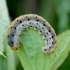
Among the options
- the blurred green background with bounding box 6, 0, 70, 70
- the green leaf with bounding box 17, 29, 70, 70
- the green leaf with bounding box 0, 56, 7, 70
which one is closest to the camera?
the green leaf with bounding box 17, 29, 70, 70

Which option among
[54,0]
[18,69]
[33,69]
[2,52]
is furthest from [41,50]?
[54,0]

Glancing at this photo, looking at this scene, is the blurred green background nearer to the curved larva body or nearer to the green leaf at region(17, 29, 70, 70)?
the curved larva body

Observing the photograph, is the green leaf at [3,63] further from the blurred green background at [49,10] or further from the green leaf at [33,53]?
the blurred green background at [49,10]

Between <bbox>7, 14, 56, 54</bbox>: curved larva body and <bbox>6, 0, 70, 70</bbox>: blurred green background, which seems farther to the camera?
<bbox>6, 0, 70, 70</bbox>: blurred green background

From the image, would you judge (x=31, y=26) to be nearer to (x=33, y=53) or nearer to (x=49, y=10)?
(x=33, y=53)

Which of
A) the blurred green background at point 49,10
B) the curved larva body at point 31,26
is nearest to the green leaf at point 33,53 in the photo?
the curved larva body at point 31,26

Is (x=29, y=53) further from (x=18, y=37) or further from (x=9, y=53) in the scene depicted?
(x=9, y=53)

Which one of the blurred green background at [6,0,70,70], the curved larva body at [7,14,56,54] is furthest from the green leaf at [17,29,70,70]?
the blurred green background at [6,0,70,70]

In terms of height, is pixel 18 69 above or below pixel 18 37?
below
